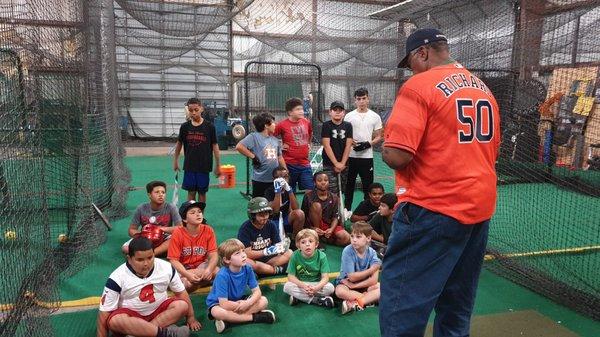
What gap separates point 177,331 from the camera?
301cm

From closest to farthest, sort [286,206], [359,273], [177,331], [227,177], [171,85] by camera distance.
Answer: [177,331] → [359,273] → [286,206] → [227,177] → [171,85]

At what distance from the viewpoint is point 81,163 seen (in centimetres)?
494

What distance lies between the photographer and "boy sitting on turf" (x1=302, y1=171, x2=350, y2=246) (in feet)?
16.7

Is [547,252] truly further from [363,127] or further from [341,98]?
[341,98]

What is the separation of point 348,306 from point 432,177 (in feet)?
6.06

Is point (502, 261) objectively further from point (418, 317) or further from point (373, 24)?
point (373, 24)

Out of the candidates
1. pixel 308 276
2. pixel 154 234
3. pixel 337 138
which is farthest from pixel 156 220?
pixel 337 138

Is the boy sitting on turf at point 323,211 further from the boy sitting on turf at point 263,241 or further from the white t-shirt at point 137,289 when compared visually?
the white t-shirt at point 137,289

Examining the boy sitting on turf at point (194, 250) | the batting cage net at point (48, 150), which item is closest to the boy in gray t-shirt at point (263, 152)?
the boy sitting on turf at point (194, 250)

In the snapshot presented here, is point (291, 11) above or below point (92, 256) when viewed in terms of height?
above

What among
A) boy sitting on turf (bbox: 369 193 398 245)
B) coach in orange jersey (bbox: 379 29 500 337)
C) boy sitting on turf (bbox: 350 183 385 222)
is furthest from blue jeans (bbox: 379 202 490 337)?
boy sitting on turf (bbox: 350 183 385 222)

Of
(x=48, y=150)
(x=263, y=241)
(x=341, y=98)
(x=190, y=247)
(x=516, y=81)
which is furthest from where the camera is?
(x=341, y=98)

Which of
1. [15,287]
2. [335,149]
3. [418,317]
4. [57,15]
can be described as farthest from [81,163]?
[418,317]

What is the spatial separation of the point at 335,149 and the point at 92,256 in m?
2.91
